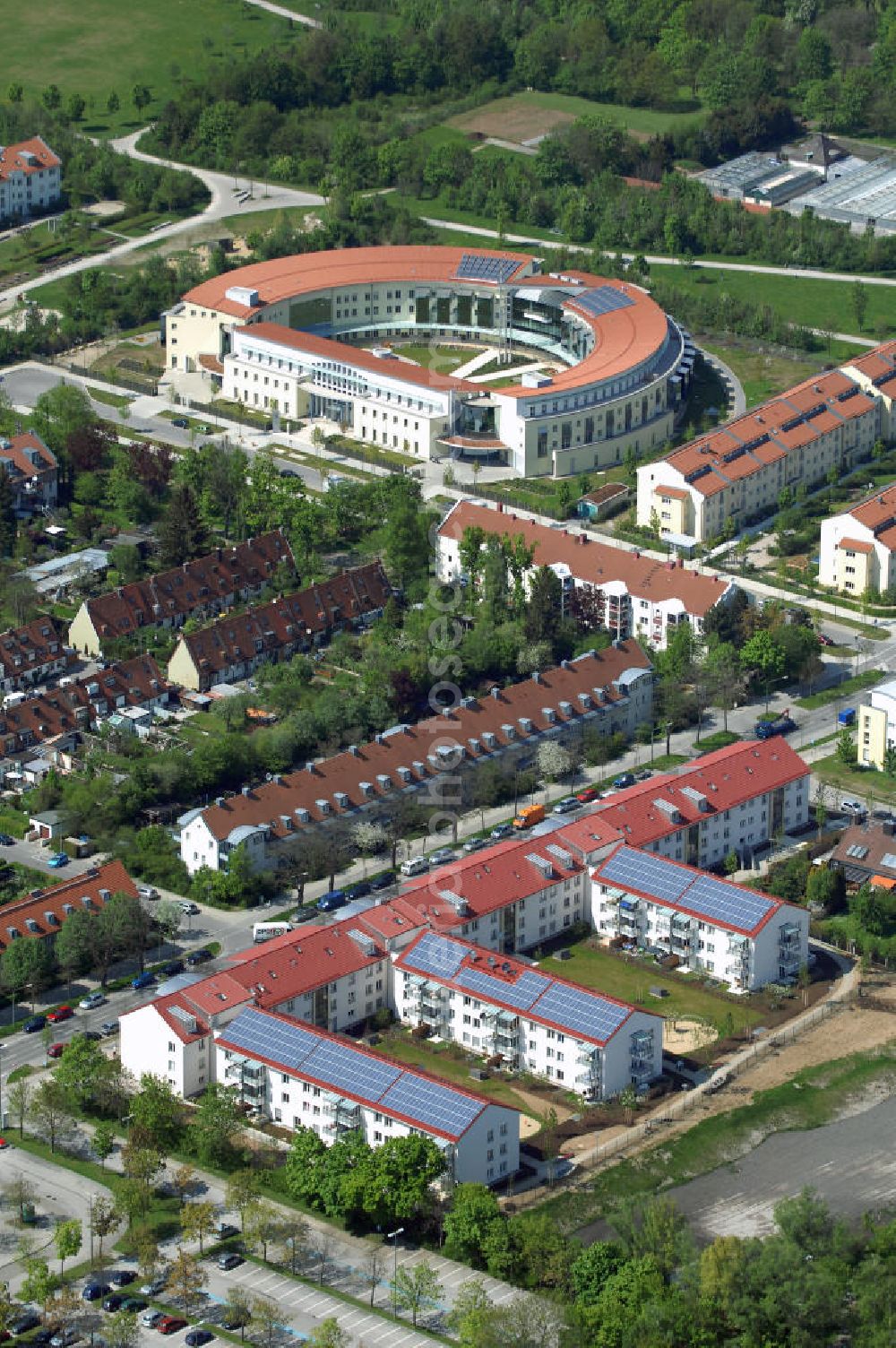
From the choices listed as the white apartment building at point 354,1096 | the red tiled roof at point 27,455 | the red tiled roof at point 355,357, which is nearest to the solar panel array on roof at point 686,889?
the white apartment building at point 354,1096

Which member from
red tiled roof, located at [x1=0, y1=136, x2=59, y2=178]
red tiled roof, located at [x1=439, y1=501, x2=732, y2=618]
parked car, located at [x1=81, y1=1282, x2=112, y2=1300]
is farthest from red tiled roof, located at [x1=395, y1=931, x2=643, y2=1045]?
red tiled roof, located at [x1=0, y1=136, x2=59, y2=178]

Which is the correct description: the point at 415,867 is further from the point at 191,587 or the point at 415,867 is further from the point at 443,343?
the point at 443,343

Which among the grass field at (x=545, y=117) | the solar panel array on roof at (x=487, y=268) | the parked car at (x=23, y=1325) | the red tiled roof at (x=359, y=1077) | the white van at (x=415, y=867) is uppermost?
the grass field at (x=545, y=117)

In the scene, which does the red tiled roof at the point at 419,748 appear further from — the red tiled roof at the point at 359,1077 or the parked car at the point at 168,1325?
the parked car at the point at 168,1325

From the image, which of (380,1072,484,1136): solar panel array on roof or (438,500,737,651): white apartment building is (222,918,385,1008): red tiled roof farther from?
(438,500,737,651): white apartment building

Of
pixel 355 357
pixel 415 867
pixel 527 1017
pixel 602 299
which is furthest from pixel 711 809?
pixel 602 299

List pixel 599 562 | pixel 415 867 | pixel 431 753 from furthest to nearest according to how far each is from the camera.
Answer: pixel 599 562 < pixel 431 753 < pixel 415 867

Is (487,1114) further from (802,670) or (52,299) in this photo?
(52,299)
